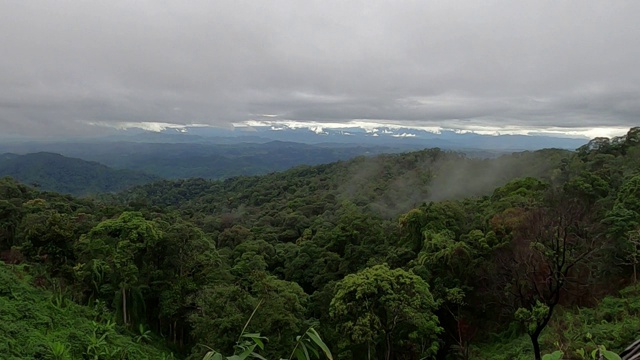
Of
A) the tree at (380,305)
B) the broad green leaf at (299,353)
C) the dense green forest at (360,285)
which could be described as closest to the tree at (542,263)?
the dense green forest at (360,285)

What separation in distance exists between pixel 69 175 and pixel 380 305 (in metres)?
189

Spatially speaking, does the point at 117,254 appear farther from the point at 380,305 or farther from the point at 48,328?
the point at 380,305

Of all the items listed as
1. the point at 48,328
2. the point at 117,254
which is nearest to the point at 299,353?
the point at 48,328

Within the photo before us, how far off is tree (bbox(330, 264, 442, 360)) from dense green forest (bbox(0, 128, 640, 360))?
44mm

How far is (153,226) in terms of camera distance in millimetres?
16562

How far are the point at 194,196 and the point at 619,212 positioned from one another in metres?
90.9

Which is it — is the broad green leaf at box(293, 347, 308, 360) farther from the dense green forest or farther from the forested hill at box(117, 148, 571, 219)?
the forested hill at box(117, 148, 571, 219)

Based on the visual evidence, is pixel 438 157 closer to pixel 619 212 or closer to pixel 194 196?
pixel 194 196

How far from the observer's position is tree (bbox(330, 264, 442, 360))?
12195mm

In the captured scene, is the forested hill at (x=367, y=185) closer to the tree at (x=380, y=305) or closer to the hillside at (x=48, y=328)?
the tree at (x=380, y=305)

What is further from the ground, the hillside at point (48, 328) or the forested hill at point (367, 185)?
the hillside at point (48, 328)

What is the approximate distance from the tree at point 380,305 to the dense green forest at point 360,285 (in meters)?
0.04

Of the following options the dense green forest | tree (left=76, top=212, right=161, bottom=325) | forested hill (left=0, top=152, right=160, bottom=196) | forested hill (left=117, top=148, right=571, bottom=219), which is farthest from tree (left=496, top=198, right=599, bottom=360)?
forested hill (left=0, top=152, right=160, bottom=196)

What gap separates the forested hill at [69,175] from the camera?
520ft
